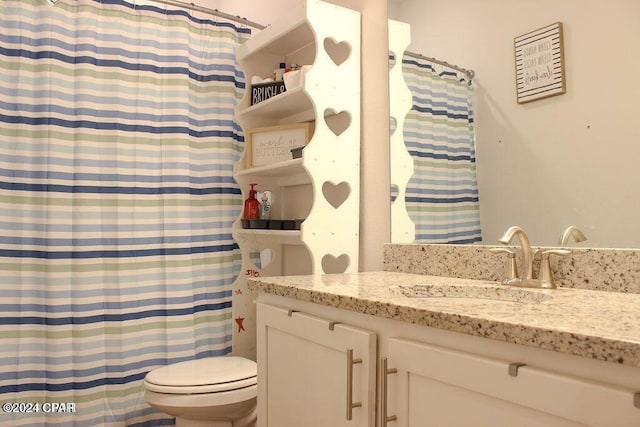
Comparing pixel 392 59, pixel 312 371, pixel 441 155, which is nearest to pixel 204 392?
pixel 312 371

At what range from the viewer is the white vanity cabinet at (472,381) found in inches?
26.9

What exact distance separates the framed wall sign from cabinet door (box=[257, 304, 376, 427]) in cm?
87

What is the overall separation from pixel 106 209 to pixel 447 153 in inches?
52.3

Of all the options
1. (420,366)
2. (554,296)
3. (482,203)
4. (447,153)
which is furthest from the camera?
(447,153)

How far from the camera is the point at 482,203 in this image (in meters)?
1.56

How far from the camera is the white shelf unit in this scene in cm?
183

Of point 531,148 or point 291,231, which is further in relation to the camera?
point 291,231

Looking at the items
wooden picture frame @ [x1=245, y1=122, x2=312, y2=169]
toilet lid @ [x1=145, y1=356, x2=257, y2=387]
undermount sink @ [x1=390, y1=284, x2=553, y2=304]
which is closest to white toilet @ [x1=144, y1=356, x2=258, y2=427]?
toilet lid @ [x1=145, y1=356, x2=257, y2=387]

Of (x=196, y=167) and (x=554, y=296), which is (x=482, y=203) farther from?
(x=196, y=167)

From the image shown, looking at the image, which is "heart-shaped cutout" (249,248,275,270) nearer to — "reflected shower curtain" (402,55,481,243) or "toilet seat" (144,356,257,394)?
"toilet seat" (144,356,257,394)

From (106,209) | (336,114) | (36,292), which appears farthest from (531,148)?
(36,292)

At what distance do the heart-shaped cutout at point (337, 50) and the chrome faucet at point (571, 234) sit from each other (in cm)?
109

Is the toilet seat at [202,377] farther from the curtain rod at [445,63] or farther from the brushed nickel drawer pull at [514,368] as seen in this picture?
the curtain rod at [445,63]

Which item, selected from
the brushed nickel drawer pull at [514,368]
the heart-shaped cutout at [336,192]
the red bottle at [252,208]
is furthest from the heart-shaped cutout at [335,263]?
the brushed nickel drawer pull at [514,368]
